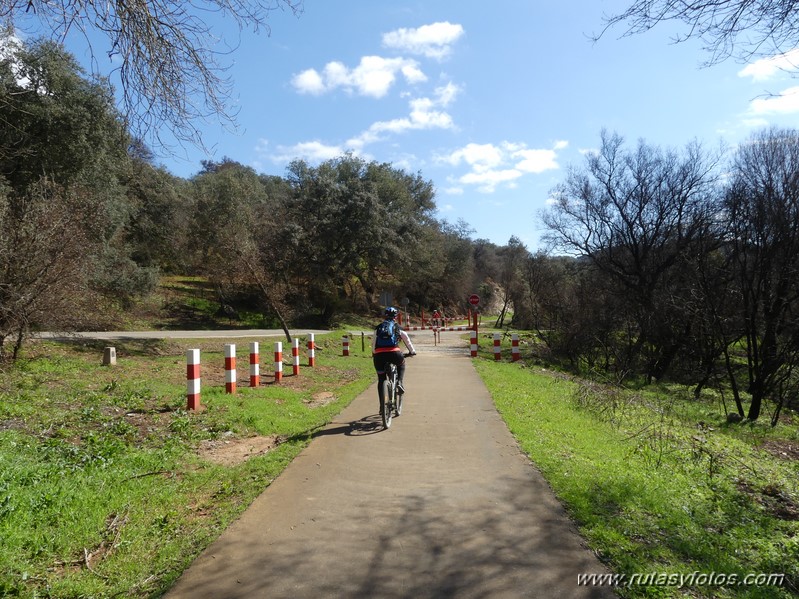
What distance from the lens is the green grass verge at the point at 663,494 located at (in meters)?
3.79

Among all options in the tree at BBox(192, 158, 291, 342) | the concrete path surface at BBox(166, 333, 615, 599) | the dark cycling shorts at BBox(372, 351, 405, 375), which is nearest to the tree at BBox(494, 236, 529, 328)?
the tree at BBox(192, 158, 291, 342)

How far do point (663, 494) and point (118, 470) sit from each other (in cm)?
554

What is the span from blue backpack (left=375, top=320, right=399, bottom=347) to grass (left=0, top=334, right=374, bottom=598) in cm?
152

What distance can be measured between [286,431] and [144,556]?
4.17 meters

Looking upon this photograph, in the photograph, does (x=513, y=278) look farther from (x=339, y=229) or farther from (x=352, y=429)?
(x=352, y=429)

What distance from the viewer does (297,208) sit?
38.2 metres

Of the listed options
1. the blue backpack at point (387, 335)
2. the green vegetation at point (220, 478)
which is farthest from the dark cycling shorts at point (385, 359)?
the green vegetation at point (220, 478)

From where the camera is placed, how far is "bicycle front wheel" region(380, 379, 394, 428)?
777 cm

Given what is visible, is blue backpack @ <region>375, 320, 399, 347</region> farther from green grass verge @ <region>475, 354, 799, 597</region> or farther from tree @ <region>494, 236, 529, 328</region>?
tree @ <region>494, 236, 529, 328</region>

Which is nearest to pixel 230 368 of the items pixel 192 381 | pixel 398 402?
pixel 192 381

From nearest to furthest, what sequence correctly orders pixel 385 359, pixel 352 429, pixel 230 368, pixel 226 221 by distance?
pixel 352 429, pixel 385 359, pixel 230 368, pixel 226 221

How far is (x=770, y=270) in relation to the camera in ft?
57.3

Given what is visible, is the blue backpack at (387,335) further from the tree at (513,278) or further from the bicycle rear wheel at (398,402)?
the tree at (513,278)

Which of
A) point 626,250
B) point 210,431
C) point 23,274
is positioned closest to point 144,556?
point 210,431
